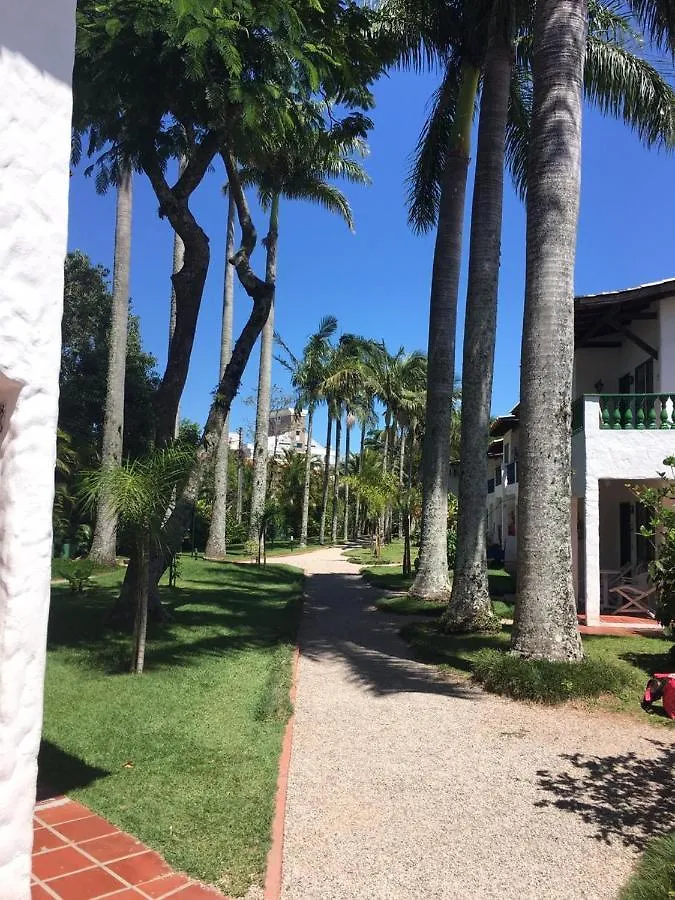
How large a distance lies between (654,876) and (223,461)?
936 inches

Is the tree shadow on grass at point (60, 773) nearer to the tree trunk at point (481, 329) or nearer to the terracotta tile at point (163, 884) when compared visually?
the terracotta tile at point (163, 884)

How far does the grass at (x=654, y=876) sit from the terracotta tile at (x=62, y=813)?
10.4ft

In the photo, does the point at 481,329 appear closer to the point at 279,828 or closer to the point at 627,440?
the point at 627,440

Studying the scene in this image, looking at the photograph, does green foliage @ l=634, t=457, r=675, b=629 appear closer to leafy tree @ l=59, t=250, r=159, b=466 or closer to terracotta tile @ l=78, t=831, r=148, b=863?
terracotta tile @ l=78, t=831, r=148, b=863

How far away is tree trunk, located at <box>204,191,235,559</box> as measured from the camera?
25.3 m

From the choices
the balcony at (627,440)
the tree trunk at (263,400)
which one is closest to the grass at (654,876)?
the balcony at (627,440)

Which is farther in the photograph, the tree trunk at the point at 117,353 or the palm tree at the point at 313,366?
the palm tree at the point at 313,366

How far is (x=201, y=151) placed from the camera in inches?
445

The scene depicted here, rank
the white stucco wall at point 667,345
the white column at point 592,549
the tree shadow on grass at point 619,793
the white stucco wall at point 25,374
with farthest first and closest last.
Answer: the white stucco wall at point 667,345 → the white column at point 592,549 → the tree shadow on grass at point 619,793 → the white stucco wall at point 25,374

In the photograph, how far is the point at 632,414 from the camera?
12.6 m

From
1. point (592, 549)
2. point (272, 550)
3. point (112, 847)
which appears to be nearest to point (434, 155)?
point (592, 549)

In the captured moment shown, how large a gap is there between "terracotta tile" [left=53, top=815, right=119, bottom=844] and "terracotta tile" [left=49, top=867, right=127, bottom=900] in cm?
42

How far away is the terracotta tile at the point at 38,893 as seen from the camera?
11.1 feet

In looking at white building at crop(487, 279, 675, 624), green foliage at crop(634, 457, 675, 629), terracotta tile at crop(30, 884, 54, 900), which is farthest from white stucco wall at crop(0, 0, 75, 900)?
white building at crop(487, 279, 675, 624)
